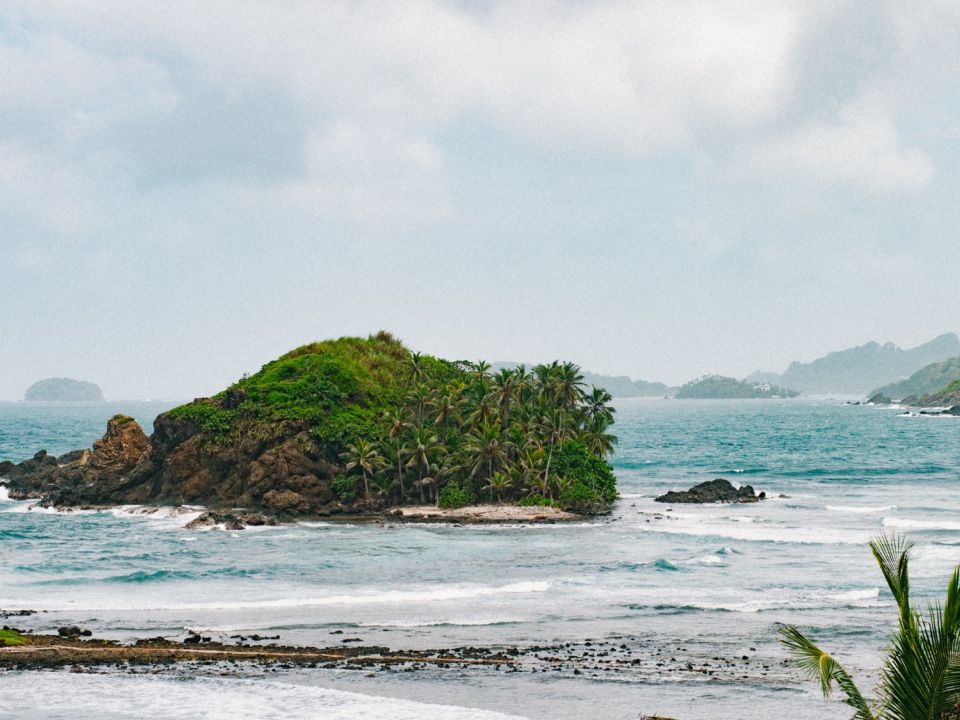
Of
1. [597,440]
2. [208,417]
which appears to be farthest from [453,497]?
[208,417]

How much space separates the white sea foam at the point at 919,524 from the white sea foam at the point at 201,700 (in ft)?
193

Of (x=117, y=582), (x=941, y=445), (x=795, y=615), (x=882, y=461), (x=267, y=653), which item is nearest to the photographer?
(x=267, y=653)

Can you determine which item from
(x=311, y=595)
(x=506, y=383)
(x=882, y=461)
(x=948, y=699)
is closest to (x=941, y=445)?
(x=882, y=461)

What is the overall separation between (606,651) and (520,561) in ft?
74.6

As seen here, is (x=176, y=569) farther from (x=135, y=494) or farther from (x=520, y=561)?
(x=135, y=494)

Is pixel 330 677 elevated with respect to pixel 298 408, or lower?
lower

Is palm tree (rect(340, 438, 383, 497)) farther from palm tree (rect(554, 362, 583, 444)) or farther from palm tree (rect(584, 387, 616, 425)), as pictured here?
palm tree (rect(584, 387, 616, 425))

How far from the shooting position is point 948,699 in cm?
1534

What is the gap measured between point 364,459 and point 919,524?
1944 inches

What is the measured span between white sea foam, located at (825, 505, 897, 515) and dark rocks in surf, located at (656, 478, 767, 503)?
926 centimetres

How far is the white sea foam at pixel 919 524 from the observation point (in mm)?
80812

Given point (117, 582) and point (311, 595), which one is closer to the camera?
point (311, 595)

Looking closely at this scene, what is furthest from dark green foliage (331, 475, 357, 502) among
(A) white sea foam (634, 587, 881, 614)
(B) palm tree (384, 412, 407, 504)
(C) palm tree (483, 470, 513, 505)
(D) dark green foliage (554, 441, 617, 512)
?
(A) white sea foam (634, 587, 881, 614)

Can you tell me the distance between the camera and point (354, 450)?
9150cm
